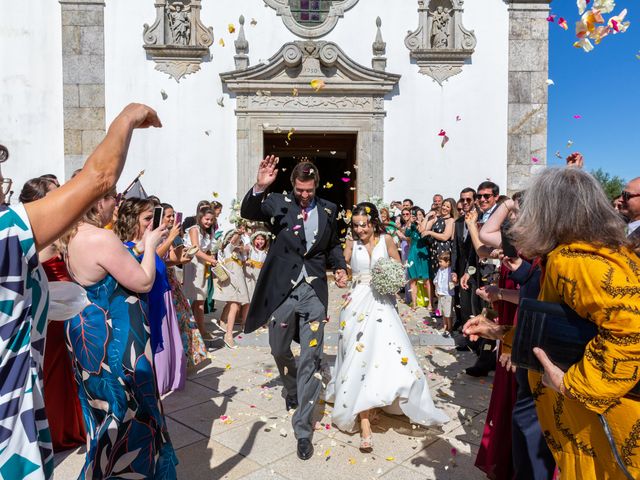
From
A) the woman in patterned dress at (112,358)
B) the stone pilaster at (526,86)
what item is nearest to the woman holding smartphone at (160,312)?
the woman in patterned dress at (112,358)

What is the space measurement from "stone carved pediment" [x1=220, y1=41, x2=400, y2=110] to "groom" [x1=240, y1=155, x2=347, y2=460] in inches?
255

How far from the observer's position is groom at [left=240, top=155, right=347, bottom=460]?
415 centimetres

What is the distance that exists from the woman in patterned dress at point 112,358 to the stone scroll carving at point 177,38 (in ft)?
27.9

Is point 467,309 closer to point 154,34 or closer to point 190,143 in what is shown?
point 190,143

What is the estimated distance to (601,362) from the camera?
5.89 ft

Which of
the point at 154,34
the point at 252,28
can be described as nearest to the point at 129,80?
the point at 154,34

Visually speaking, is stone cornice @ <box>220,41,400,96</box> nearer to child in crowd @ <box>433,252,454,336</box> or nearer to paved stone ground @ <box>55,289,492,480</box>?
child in crowd @ <box>433,252,454,336</box>

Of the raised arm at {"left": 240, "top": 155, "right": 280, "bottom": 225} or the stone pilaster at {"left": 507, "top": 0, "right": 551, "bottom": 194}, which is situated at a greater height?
the stone pilaster at {"left": 507, "top": 0, "right": 551, "bottom": 194}

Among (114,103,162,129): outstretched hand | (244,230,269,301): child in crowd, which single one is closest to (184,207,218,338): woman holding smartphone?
(244,230,269,301): child in crowd

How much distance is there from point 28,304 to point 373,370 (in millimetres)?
2902

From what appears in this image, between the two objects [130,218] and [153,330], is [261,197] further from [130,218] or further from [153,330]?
[153,330]

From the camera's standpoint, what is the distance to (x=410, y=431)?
160 inches

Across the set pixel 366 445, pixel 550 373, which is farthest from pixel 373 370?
pixel 550 373

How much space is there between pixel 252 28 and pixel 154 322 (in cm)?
801
